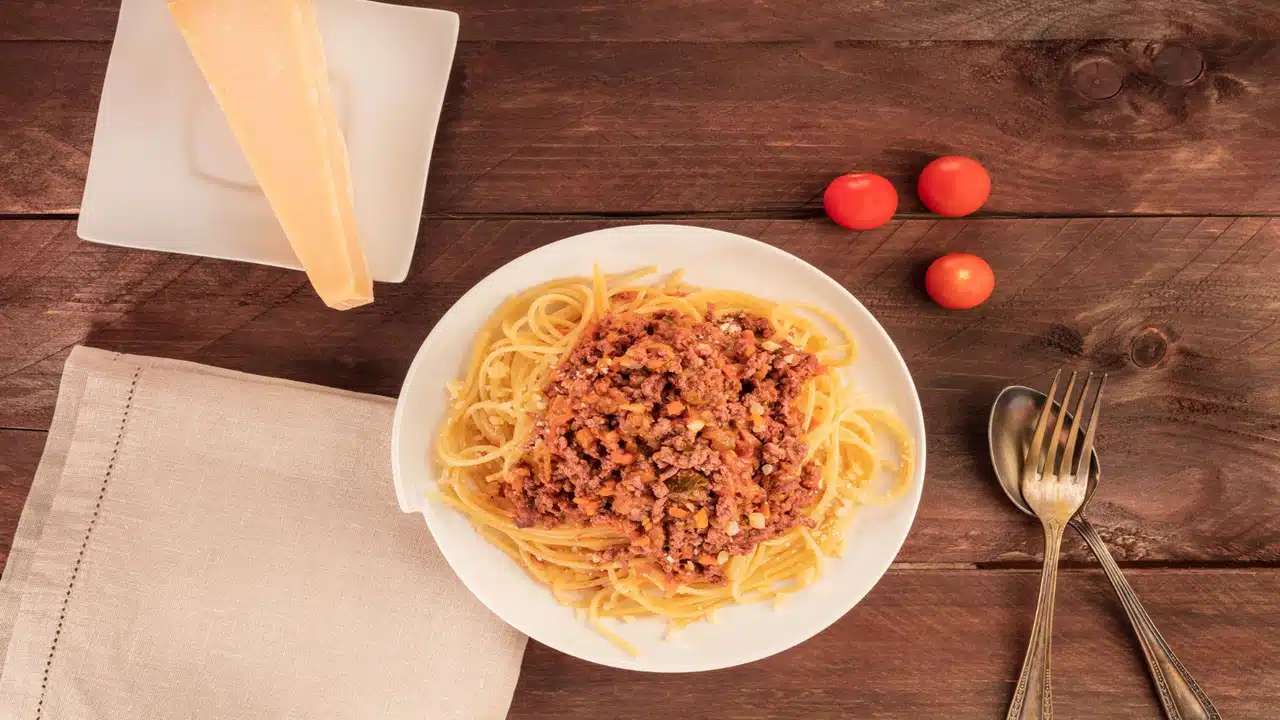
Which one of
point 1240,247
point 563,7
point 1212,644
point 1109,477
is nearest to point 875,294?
point 1109,477

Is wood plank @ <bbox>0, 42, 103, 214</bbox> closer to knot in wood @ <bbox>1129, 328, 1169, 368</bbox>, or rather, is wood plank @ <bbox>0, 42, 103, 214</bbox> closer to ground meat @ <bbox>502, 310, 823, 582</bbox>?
ground meat @ <bbox>502, 310, 823, 582</bbox>

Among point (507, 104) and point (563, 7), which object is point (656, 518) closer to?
point (507, 104)

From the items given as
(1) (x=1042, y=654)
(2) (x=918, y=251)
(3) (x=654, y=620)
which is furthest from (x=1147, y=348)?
(3) (x=654, y=620)

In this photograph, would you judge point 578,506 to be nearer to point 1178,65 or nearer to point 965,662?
point 965,662

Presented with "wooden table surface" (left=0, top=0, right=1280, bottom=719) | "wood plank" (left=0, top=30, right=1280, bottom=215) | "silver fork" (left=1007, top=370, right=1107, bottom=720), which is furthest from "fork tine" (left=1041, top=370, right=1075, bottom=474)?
"wood plank" (left=0, top=30, right=1280, bottom=215)

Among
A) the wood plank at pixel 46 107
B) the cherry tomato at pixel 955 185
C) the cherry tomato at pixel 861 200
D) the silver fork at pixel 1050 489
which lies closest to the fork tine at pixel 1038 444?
the silver fork at pixel 1050 489

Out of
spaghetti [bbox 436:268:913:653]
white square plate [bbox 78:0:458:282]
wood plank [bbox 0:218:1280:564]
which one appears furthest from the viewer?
wood plank [bbox 0:218:1280:564]
